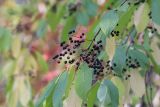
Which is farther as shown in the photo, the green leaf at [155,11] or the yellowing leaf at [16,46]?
the yellowing leaf at [16,46]

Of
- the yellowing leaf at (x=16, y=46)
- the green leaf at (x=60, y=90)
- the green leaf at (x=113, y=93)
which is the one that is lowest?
the green leaf at (x=113, y=93)

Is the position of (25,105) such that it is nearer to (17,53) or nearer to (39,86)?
(17,53)

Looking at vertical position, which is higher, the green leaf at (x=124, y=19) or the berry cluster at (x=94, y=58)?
the green leaf at (x=124, y=19)

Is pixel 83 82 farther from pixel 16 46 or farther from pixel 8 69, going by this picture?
pixel 16 46

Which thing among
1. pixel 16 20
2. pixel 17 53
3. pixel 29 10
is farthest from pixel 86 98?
pixel 29 10

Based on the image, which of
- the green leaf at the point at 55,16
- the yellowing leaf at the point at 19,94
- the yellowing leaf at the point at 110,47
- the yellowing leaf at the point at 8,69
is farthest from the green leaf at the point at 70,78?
the yellowing leaf at the point at 8,69

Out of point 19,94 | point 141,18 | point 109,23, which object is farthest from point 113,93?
point 19,94

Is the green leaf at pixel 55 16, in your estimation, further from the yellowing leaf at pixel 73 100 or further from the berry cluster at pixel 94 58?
the yellowing leaf at pixel 73 100

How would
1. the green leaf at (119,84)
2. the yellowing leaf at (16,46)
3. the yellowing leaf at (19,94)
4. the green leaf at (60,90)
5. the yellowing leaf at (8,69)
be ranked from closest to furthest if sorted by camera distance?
1. the green leaf at (60,90)
2. the green leaf at (119,84)
3. the yellowing leaf at (19,94)
4. the yellowing leaf at (8,69)
5. the yellowing leaf at (16,46)

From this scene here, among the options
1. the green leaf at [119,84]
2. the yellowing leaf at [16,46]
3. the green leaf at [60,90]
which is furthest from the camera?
the yellowing leaf at [16,46]
